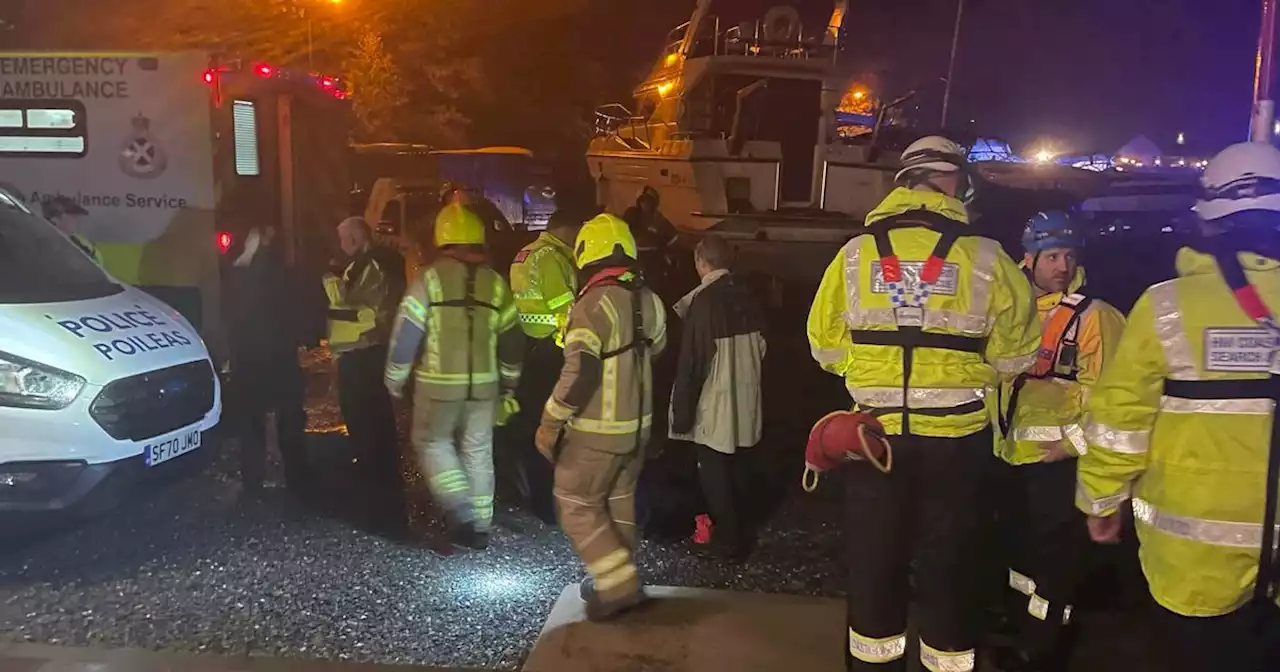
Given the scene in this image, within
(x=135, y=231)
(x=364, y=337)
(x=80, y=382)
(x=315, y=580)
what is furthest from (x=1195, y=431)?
(x=135, y=231)

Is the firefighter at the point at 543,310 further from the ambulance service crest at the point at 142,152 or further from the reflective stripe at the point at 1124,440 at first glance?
the reflective stripe at the point at 1124,440

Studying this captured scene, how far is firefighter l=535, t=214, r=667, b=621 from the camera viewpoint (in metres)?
4.30

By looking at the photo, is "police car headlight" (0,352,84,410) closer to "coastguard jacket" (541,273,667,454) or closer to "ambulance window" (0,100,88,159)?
"coastguard jacket" (541,273,667,454)

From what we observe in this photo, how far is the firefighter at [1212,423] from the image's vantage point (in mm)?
2666

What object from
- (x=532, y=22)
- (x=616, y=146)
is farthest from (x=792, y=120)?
(x=532, y=22)

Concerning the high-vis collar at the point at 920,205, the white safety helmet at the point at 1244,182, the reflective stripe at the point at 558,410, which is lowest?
the reflective stripe at the point at 558,410

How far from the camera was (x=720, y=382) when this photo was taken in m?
5.29

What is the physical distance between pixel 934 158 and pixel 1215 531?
146 cm

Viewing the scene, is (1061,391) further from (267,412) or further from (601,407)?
(267,412)

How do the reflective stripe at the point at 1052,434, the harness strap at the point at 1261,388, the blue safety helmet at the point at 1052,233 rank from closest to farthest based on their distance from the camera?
the harness strap at the point at 1261,388 → the reflective stripe at the point at 1052,434 → the blue safety helmet at the point at 1052,233

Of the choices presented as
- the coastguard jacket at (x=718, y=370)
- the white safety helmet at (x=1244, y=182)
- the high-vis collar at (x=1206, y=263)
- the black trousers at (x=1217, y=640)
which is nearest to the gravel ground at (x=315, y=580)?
the coastguard jacket at (x=718, y=370)

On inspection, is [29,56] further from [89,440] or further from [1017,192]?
[1017,192]

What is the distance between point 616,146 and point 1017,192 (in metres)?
7.12

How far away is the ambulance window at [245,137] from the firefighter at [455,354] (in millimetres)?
3326
